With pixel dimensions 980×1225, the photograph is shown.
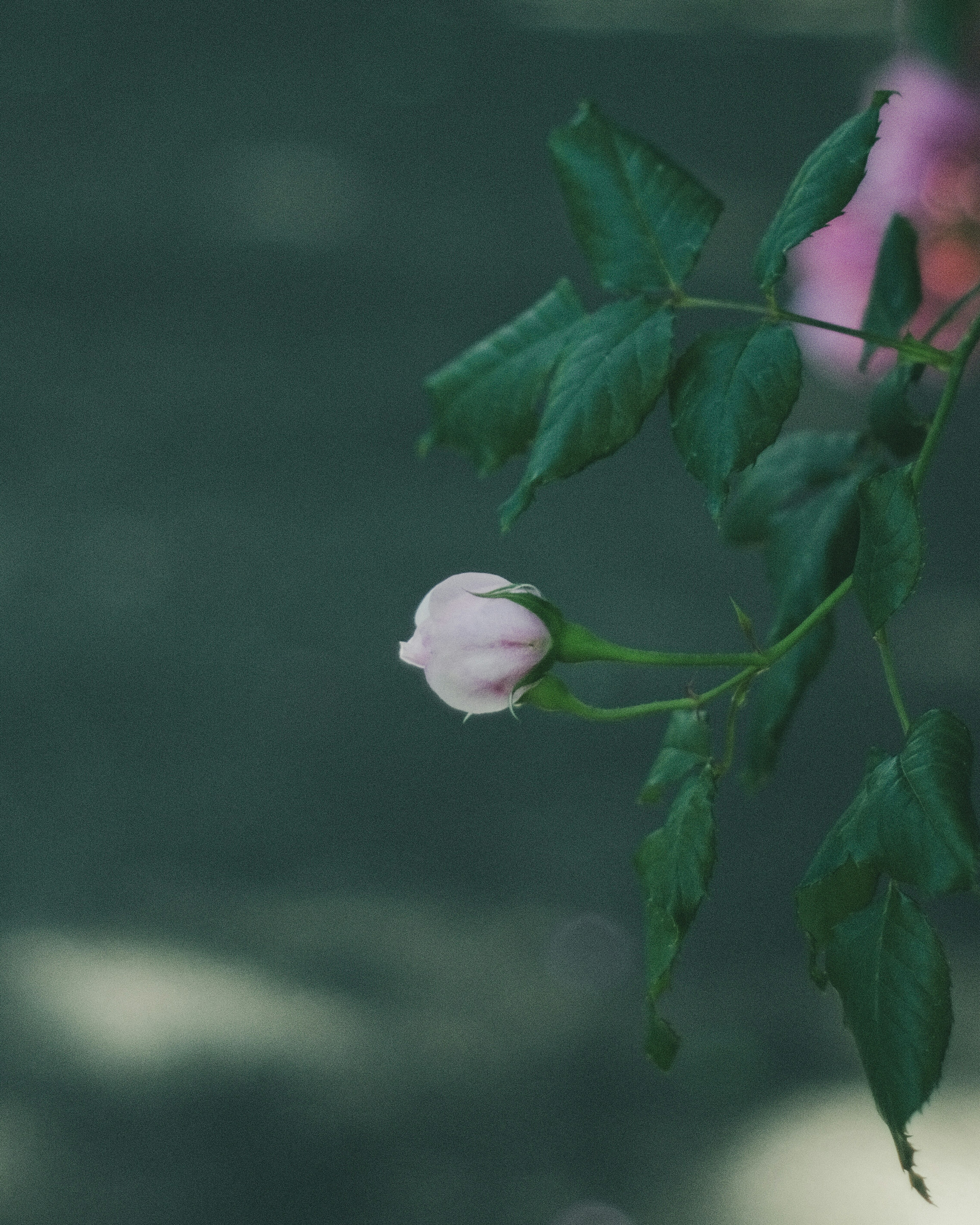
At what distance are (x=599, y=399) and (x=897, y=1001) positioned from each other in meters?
0.12

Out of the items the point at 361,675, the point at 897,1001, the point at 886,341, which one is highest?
the point at 886,341

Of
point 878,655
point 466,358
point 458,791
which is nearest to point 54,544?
point 458,791

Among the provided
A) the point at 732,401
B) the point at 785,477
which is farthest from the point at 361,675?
the point at 732,401

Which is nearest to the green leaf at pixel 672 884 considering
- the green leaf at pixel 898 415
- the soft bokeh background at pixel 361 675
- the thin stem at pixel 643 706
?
the thin stem at pixel 643 706

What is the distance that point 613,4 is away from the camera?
2018 mm

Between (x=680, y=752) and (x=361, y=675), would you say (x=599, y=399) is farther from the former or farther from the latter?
(x=361, y=675)

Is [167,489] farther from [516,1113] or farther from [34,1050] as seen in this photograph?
[516,1113]

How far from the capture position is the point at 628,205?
0.34 metres

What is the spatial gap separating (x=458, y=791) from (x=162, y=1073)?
1.04 feet

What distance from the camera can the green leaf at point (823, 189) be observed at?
29 centimetres

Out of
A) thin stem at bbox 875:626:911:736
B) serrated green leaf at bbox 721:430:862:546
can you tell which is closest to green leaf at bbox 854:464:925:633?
thin stem at bbox 875:626:911:736

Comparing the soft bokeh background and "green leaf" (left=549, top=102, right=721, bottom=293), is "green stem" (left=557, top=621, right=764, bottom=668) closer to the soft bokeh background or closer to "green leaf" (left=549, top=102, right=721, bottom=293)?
"green leaf" (left=549, top=102, right=721, bottom=293)

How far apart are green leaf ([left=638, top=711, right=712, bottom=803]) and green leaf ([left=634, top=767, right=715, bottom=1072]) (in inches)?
0.9

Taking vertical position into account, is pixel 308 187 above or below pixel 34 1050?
above
